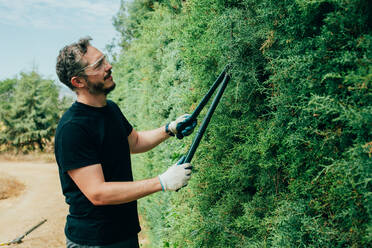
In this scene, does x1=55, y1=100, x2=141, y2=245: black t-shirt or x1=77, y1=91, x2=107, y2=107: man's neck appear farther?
x1=77, y1=91, x2=107, y2=107: man's neck

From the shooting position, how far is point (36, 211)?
9.97 metres

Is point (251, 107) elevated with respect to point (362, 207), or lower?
elevated

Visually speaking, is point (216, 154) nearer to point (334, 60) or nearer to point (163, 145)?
point (334, 60)

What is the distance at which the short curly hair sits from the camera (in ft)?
8.11

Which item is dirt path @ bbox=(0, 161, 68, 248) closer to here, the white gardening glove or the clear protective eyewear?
the white gardening glove

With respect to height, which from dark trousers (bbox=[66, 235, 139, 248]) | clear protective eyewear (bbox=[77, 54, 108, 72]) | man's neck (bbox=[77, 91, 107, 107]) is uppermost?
clear protective eyewear (bbox=[77, 54, 108, 72])

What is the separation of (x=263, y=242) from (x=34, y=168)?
18.3 m

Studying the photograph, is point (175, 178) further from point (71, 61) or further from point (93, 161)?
point (71, 61)

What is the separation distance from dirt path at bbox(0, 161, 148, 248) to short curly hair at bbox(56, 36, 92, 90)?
6096 millimetres

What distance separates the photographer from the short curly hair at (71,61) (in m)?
2.47

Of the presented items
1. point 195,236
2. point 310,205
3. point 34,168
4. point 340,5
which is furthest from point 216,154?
point 34,168

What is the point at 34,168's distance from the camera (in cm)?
1783

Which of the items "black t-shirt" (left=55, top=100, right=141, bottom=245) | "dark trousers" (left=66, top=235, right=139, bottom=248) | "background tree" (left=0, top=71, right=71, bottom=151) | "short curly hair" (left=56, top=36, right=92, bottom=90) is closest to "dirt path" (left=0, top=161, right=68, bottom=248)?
"dark trousers" (left=66, top=235, right=139, bottom=248)

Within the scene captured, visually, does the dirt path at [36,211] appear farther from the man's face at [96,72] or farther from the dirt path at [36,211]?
the man's face at [96,72]
